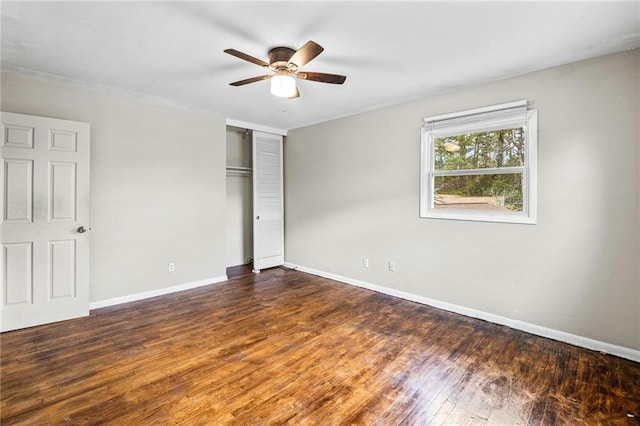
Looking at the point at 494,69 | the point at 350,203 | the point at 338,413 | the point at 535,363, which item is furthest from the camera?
the point at 350,203

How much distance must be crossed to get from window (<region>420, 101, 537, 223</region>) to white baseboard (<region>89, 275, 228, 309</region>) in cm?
308

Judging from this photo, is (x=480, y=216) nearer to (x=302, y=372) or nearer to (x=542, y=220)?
(x=542, y=220)

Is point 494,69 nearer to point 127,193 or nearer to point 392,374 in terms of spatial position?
point 392,374

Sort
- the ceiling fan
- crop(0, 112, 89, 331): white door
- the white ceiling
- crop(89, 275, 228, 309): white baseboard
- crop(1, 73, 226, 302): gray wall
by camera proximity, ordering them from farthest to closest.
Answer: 1. crop(89, 275, 228, 309): white baseboard
2. crop(1, 73, 226, 302): gray wall
3. crop(0, 112, 89, 331): white door
4. the ceiling fan
5. the white ceiling

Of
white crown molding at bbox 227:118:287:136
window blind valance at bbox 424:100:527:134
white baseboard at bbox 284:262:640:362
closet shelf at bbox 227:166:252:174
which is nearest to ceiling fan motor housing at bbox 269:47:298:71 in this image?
window blind valance at bbox 424:100:527:134

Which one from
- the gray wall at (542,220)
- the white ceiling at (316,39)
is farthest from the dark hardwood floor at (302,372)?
the white ceiling at (316,39)

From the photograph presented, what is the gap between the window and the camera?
291 cm

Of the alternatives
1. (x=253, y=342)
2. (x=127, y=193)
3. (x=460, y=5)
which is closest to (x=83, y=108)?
(x=127, y=193)

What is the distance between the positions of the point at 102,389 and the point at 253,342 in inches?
43.1

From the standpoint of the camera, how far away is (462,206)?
3.37 metres

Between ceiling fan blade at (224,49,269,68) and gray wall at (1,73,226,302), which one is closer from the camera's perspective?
ceiling fan blade at (224,49,269,68)

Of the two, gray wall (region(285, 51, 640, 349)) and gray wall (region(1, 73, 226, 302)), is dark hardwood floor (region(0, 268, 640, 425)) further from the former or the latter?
gray wall (region(1, 73, 226, 302))

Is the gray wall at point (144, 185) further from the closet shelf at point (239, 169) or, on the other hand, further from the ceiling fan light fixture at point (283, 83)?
the ceiling fan light fixture at point (283, 83)

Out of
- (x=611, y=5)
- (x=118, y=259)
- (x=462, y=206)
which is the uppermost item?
(x=611, y=5)
